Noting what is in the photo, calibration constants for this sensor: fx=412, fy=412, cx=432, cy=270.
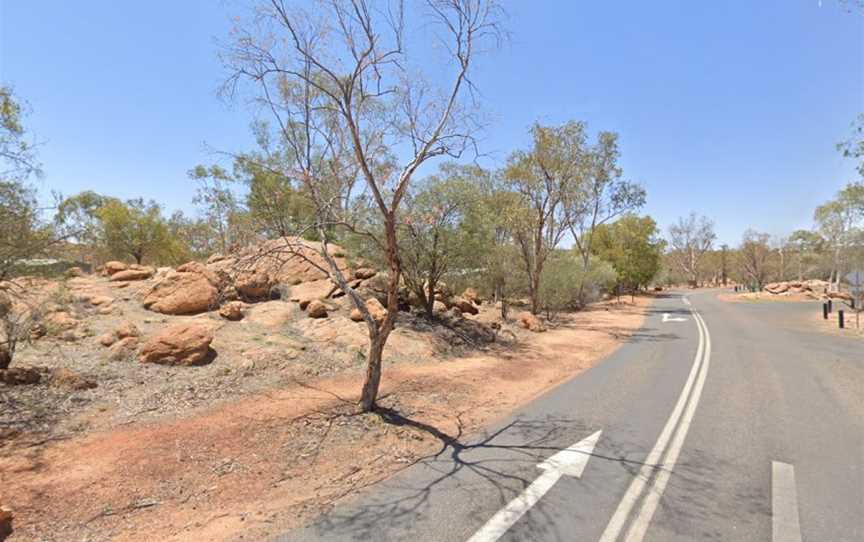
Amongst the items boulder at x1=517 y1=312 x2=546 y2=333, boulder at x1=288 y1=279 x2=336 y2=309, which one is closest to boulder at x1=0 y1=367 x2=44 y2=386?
boulder at x1=288 y1=279 x2=336 y2=309

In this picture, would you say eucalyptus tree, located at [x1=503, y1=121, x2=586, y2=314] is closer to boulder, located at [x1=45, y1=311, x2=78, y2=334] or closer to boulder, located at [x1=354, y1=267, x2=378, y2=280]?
boulder, located at [x1=354, y1=267, x2=378, y2=280]

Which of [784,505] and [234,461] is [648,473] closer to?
[784,505]

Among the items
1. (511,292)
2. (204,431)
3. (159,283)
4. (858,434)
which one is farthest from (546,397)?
(511,292)

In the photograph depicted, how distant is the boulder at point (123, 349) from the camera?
29.1 ft

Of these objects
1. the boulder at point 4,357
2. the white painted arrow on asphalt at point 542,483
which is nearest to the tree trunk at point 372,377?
the white painted arrow on asphalt at point 542,483

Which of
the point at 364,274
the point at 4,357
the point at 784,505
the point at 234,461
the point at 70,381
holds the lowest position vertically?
the point at 234,461

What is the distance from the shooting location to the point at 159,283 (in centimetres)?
1362

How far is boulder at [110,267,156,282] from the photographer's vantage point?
16095 mm

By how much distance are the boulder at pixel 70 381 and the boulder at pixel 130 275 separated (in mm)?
9999

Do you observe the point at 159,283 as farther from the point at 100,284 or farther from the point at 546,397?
the point at 546,397

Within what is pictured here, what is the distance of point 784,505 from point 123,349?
11.4 metres

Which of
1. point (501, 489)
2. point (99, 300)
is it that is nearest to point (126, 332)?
point (99, 300)

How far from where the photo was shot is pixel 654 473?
4.80 meters

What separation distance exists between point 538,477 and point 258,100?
7.62 meters
